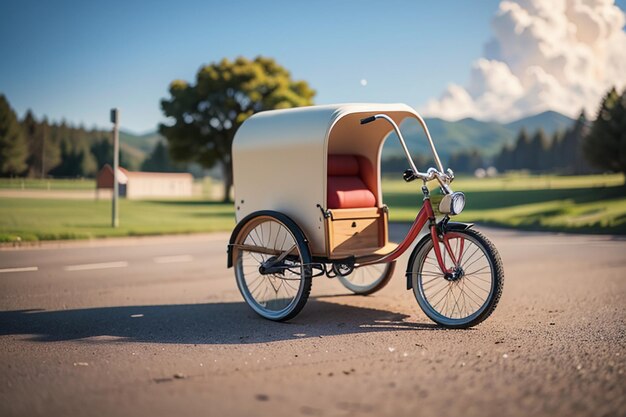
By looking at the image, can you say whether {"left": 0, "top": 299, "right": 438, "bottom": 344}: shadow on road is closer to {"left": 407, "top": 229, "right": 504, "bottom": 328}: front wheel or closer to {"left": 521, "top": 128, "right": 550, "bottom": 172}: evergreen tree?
{"left": 407, "top": 229, "right": 504, "bottom": 328}: front wheel

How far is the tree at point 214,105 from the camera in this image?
33594mm

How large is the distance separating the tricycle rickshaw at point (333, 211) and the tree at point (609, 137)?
47.8 ft

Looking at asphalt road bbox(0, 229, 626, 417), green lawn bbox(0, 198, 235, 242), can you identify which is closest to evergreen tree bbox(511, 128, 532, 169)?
green lawn bbox(0, 198, 235, 242)

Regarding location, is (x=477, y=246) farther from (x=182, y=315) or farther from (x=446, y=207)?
(x=182, y=315)

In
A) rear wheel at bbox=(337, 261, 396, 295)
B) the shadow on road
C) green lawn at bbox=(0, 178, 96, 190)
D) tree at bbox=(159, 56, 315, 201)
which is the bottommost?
the shadow on road

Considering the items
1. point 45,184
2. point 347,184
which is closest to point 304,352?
point 347,184

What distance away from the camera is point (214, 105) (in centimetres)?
3400

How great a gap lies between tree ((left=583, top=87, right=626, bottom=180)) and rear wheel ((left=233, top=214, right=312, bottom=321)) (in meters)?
15.4

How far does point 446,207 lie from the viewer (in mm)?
5266

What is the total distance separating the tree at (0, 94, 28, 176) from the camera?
48.2 feet

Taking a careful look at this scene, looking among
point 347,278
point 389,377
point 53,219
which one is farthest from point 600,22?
point 53,219

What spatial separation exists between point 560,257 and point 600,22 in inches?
289

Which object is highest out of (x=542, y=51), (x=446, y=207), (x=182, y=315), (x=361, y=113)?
(x=542, y=51)

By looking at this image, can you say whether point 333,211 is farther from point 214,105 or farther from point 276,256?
point 214,105
